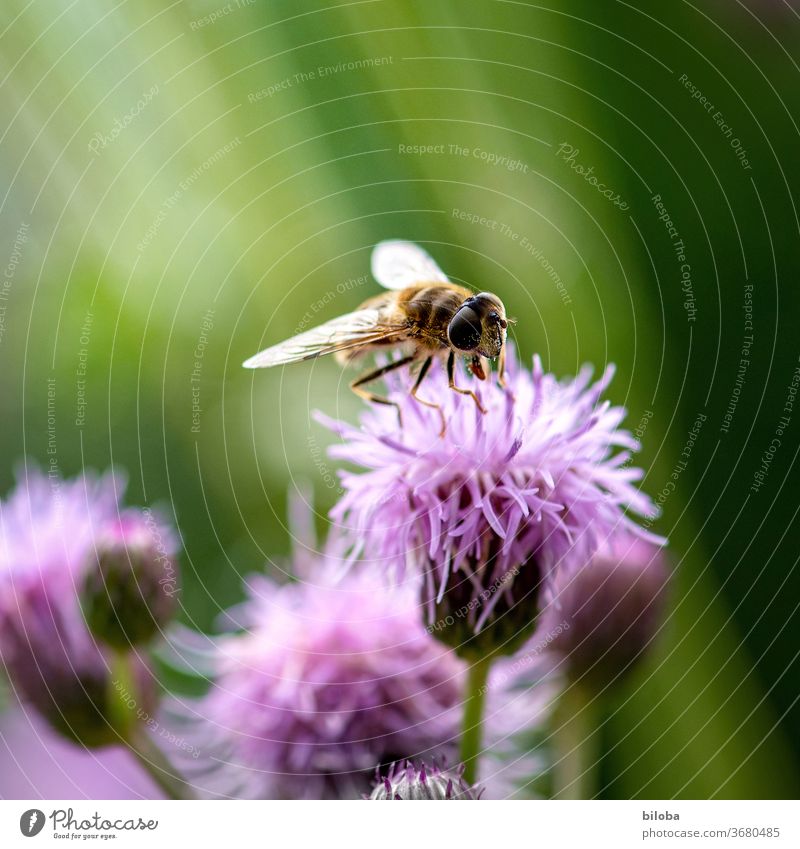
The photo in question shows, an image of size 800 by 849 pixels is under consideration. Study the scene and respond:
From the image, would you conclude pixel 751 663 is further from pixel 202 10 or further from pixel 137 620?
pixel 202 10

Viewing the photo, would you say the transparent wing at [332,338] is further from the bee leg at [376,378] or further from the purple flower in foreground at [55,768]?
the purple flower in foreground at [55,768]

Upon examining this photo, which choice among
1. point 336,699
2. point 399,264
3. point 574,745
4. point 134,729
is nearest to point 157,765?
point 134,729

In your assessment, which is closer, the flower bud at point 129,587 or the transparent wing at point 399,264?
the flower bud at point 129,587

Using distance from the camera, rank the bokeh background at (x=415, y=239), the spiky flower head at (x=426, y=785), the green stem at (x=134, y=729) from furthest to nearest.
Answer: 1. the bokeh background at (x=415, y=239)
2. the green stem at (x=134, y=729)
3. the spiky flower head at (x=426, y=785)

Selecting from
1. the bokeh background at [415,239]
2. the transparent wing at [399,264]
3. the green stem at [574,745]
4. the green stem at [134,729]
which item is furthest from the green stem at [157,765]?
the transparent wing at [399,264]

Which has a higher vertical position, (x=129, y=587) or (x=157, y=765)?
(x=129, y=587)

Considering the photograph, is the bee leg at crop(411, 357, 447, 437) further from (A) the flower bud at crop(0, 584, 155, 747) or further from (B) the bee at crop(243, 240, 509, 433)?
(A) the flower bud at crop(0, 584, 155, 747)

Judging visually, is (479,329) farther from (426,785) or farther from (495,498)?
(426,785)
